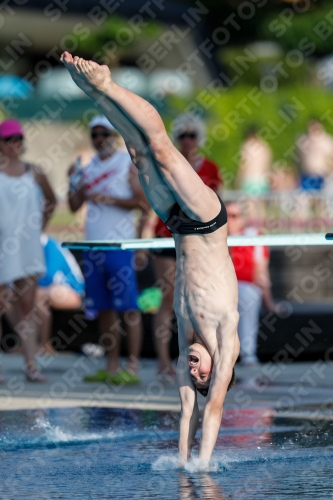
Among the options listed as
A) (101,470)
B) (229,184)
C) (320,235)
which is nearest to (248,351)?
(320,235)

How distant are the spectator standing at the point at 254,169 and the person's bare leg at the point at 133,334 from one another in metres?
11.8

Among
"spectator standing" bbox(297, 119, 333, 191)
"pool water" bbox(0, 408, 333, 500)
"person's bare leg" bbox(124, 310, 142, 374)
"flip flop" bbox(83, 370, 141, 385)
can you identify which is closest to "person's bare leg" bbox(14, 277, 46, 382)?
"flip flop" bbox(83, 370, 141, 385)

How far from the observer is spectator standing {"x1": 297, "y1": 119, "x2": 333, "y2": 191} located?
68.4 ft

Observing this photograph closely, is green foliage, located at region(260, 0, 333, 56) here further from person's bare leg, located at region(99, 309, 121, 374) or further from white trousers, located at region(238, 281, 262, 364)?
person's bare leg, located at region(99, 309, 121, 374)

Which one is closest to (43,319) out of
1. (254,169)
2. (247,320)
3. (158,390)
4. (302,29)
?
(247,320)

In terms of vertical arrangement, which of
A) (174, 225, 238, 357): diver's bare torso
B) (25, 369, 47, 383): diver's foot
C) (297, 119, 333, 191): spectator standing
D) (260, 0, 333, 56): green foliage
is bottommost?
(260, 0, 333, 56): green foliage

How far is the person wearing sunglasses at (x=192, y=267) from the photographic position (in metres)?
5.31

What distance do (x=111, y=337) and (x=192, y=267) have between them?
12.7 ft

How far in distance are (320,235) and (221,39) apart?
31.0 metres

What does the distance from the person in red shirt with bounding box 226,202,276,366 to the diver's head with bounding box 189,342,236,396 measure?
4.19 metres

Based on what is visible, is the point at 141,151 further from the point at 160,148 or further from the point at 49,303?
the point at 49,303

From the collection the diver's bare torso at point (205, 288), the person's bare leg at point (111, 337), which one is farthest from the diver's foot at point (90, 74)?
the person's bare leg at point (111, 337)

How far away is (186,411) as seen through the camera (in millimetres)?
5363

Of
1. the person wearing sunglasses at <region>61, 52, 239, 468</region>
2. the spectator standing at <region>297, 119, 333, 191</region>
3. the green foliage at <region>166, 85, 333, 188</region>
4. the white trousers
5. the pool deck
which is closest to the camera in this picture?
the person wearing sunglasses at <region>61, 52, 239, 468</region>
